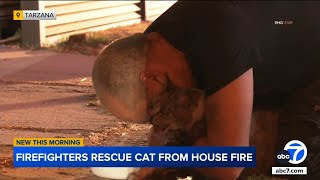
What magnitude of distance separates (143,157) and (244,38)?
40cm

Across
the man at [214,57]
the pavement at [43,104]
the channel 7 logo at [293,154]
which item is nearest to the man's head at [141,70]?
the man at [214,57]

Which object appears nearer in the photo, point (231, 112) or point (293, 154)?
point (231, 112)

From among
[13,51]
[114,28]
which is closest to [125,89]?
[13,51]

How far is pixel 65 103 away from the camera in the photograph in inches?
123

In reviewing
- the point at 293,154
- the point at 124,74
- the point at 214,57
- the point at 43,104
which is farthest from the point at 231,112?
the point at 43,104

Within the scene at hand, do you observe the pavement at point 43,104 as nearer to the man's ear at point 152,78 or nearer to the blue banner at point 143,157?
the blue banner at point 143,157

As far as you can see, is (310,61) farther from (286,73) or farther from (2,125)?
(2,125)

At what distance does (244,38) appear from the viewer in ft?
4.81

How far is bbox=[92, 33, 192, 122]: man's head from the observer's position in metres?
1.51

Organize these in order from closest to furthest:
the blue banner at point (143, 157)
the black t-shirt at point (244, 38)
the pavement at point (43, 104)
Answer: the black t-shirt at point (244, 38) → the blue banner at point (143, 157) → the pavement at point (43, 104)

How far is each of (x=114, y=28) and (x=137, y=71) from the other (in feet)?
14.8

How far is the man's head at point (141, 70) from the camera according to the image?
1512mm

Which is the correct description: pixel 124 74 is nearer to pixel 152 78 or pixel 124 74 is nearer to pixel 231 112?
pixel 152 78

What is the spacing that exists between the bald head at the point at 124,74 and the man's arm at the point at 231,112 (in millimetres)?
157
